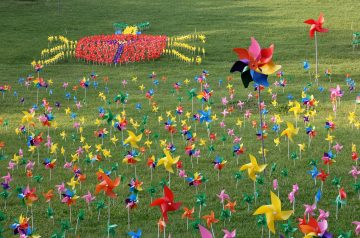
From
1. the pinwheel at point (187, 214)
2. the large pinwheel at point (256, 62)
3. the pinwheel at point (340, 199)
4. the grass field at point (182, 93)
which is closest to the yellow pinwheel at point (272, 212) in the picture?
the pinwheel at point (187, 214)

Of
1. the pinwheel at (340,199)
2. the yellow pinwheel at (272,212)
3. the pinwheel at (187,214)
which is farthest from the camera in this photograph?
the pinwheel at (340,199)

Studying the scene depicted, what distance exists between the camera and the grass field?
25.5 ft

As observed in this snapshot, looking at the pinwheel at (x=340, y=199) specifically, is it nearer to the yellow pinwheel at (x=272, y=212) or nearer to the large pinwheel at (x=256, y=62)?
the large pinwheel at (x=256, y=62)

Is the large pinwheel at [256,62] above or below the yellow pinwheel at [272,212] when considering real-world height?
above

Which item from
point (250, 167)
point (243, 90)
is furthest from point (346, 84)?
point (250, 167)

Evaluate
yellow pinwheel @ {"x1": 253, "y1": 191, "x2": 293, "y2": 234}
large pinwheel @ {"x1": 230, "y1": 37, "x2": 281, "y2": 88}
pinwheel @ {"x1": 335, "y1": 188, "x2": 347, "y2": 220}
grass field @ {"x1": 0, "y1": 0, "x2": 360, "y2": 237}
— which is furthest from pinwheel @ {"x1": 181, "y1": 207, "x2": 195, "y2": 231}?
large pinwheel @ {"x1": 230, "y1": 37, "x2": 281, "y2": 88}

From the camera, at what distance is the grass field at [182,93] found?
7.76m

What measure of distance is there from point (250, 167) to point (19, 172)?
14.6ft

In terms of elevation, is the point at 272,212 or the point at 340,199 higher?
the point at 272,212

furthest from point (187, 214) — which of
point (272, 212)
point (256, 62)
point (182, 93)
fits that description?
point (182, 93)

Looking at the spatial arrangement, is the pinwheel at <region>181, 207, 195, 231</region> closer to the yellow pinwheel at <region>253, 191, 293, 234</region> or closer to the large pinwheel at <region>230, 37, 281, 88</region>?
the yellow pinwheel at <region>253, 191, 293, 234</region>

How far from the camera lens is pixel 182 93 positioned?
1644 centimetres

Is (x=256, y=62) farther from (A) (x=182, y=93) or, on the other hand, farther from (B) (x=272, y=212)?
(A) (x=182, y=93)

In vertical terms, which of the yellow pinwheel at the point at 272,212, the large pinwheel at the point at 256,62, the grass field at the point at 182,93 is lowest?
the grass field at the point at 182,93
